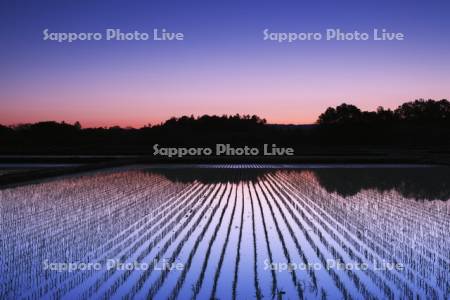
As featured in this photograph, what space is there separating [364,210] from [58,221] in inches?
193

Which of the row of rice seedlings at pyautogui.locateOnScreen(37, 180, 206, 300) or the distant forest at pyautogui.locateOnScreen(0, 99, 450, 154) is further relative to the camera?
the distant forest at pyautogui.locateOnScreen(0, 99, 450, 154)

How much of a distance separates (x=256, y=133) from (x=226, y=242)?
141 ft

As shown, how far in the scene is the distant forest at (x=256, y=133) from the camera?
39781mm

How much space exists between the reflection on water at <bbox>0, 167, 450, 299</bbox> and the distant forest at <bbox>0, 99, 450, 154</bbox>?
23175 millimetres

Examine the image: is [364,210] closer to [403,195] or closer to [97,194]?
[403,195]

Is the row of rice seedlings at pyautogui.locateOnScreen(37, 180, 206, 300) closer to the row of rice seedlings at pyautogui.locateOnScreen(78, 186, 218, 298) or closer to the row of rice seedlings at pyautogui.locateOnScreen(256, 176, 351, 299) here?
the row of rice seedlings at pyautogui.locateOnScreen(78, 186, 218, 298)

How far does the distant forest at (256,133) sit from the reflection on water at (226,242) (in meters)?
23.2

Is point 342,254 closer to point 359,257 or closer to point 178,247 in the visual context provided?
point 359,257

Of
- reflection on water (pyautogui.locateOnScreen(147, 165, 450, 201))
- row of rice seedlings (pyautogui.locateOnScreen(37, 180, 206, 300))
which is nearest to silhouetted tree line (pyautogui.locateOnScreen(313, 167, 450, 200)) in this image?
reflection on water (pyautogui.locateOnScreen(147, 165, 450, 201))

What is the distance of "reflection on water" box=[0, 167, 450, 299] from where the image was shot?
4270mm

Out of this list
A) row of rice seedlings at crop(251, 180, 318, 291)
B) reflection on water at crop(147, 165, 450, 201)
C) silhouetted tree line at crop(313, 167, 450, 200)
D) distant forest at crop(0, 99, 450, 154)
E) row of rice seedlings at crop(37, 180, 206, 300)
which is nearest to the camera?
row of rice seedlings at crop(251, 180, 318, 291)

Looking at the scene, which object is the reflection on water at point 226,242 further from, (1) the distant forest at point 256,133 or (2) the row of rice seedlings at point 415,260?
(1) the distant forest at point 256,133

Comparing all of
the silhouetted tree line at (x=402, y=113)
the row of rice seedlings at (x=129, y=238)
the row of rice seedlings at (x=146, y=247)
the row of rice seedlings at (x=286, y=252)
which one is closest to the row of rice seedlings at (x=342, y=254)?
the row of rice seedlings at (x=286, y=252)

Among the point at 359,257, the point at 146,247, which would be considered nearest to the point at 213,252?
the point at 146,247
